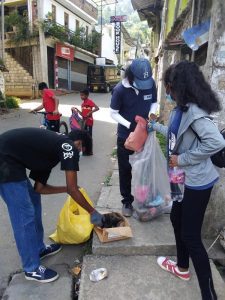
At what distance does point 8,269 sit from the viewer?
2.94 metres

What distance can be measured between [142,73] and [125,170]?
1055 mm

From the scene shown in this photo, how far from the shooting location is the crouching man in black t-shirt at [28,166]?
7.75 ft

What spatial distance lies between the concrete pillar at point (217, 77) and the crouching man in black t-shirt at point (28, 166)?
115cm

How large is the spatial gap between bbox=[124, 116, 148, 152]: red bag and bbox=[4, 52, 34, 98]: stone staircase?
17.6 m

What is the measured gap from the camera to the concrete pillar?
8.95 feet

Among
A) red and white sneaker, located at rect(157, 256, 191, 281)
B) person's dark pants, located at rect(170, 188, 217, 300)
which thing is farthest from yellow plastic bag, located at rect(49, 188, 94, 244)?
person's dark pants, located at rect(170, 188, 217, 300)

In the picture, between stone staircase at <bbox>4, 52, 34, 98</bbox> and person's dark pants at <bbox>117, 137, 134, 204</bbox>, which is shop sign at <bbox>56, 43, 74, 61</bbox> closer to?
stone staircase at <bbox>4, 52, 34, 98</bbox>

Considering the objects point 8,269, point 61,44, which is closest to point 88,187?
point 8,269

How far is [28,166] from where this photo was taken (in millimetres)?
2469

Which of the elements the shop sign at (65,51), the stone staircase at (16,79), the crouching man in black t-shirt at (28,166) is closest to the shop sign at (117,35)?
the shop sign at (65,51)

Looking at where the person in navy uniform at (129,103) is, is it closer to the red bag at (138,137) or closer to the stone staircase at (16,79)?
the red bag at (138,137)

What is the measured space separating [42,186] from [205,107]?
5.20ft

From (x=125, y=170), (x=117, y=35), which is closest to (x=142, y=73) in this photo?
(x=125, y=170)

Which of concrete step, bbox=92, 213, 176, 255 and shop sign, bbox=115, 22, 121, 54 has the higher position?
shop sign, bbox=115, 22, 121, 54
